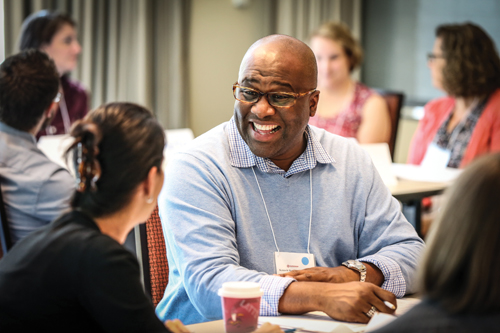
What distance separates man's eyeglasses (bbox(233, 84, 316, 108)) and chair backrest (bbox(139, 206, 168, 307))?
1.57 ft

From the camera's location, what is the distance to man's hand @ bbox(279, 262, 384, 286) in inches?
58.3

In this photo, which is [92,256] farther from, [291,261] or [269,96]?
[269,96]

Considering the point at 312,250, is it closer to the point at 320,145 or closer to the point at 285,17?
the point at 320,145

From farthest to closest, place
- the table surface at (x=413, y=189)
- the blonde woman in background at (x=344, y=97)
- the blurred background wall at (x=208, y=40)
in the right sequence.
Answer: the blurred background wall at (x=208, y=40)
the blonde woman in background at (x=344, y=97)
the table surface at (x=413, y=189)

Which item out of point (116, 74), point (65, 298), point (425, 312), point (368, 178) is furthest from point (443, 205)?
point (116, 74)

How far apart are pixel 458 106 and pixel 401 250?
2.53 m

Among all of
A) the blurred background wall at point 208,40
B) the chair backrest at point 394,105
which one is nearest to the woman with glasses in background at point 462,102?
the chair backrest at point 394,105

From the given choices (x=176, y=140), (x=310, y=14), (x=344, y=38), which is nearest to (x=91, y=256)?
(x=176, y=140)

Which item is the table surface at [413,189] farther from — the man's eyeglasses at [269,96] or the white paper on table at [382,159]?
the man's eyeglasses at [269,96]

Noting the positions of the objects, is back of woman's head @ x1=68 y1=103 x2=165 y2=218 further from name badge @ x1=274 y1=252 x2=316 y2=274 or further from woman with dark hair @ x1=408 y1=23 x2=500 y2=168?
woman with dark hair @ x1=408 y1=23 x2=500 y2=168

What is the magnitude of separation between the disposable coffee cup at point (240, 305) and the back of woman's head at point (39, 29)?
125 inches

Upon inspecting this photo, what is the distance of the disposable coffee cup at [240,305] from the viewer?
46.1 inches

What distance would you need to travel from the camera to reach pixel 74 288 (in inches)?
41.3

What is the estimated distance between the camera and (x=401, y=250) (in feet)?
5.39
